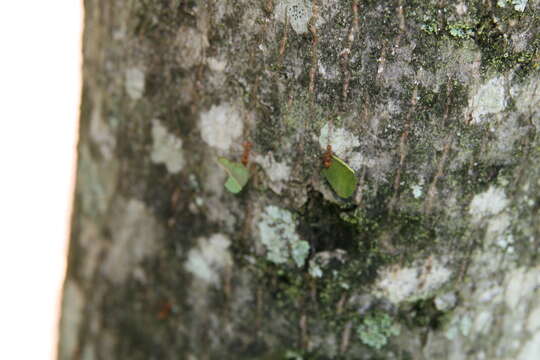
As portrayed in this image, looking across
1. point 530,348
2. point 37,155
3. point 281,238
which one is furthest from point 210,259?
point 37,155

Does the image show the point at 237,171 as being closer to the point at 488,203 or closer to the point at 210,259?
the point at 210,259

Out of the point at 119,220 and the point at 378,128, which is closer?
the point at 378,128

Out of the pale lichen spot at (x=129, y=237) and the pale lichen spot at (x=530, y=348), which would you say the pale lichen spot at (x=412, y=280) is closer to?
the pale lichen spot at (x=530, y=348)

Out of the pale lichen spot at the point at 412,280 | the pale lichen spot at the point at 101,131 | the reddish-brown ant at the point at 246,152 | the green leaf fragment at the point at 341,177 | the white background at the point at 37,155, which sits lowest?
the pale lichen spot at the point at 412,280

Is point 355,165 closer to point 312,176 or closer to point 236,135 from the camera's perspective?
point 312,176

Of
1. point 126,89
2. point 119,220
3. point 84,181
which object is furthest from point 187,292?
point 126,89

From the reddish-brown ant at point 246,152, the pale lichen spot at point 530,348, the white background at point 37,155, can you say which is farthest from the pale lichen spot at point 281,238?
the white background at point 37,155
